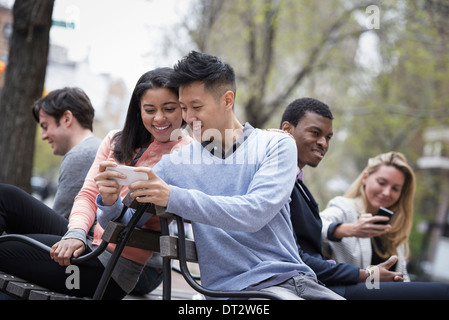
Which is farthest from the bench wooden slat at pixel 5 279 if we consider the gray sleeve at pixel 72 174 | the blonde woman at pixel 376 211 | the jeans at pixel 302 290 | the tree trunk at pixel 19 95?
the tree trunk at pixel 19 95

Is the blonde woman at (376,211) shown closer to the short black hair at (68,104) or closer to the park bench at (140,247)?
the park bench at (140,247)

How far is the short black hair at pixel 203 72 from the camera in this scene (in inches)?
104

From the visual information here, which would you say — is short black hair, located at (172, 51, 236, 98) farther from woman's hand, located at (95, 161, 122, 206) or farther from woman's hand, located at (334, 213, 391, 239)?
woman's hand, located at (334, 213, 391, 239)

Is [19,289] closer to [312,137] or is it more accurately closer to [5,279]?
[5,279]

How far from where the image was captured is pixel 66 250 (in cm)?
271

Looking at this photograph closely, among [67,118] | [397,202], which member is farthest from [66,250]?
[397,202]

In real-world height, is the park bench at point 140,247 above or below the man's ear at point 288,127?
below

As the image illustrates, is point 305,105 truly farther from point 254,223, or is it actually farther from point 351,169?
point 351,169

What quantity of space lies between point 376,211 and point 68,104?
2.33 m

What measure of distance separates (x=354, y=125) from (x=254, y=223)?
690 inches

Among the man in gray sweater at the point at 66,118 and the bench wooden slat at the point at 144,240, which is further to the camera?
the man in gray sweater at the point at 66,118

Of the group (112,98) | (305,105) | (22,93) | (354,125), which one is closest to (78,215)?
(305,105)

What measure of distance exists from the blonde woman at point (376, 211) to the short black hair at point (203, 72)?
1418 millimetres

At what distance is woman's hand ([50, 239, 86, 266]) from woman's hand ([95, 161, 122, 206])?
0.29 metres
